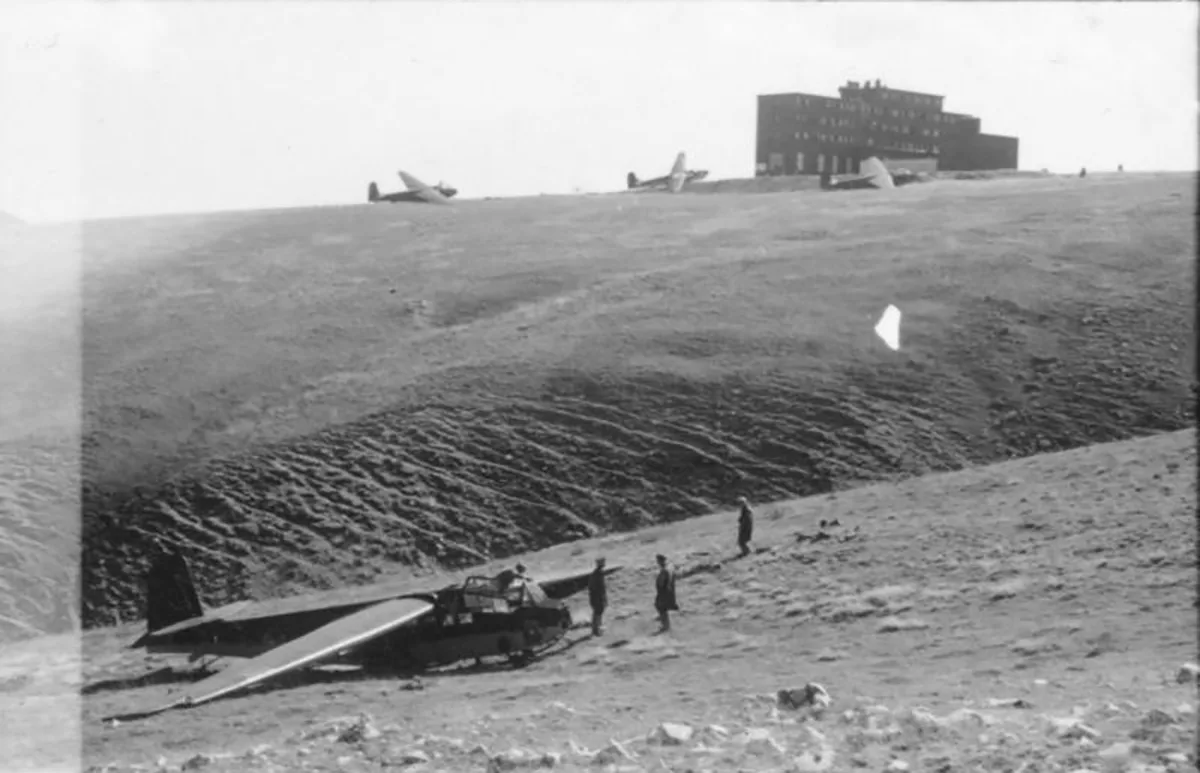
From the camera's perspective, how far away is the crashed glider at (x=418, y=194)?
65000 mm

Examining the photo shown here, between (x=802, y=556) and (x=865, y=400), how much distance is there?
808 cm

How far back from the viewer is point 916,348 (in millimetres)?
29531

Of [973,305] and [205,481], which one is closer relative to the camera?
[205,481]

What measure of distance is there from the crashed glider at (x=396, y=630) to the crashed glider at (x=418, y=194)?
47668mm

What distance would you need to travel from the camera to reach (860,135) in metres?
81.5

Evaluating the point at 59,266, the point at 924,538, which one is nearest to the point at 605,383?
the point at 924,538

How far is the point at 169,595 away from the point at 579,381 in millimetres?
11422

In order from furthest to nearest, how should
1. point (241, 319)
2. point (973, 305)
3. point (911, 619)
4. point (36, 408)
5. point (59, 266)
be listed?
point (59, 266), point (241, 319), point (973, 305), point (36, 408), point (911, 619)

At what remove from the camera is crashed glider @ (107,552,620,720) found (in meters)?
16.4

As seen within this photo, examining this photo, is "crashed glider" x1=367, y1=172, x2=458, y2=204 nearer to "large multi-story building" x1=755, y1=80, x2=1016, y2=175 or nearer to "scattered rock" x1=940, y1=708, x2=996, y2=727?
"large multi-story building" x1=755, y1=80, x2=1016, y2=175

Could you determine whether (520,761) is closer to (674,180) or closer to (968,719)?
(968,719)

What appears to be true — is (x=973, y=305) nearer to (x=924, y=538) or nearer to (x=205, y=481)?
(x=924, y=538)

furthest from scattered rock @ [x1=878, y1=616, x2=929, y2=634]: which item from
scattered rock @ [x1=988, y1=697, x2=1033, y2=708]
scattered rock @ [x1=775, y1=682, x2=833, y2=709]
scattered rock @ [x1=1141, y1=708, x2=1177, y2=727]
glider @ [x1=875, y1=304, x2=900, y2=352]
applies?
glider @ [x1=875, y1=304, x2=900, y2=352]

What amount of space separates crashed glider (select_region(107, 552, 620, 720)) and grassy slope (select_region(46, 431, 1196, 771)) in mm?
545
